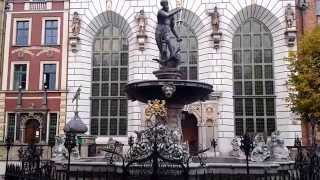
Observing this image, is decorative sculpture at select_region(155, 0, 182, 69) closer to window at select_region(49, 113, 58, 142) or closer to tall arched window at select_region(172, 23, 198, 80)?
tall arched window at select_region(172, 23, 198, 80)

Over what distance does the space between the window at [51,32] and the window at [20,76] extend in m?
2.75

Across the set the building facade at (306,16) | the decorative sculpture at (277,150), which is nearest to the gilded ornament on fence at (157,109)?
the decorative sculpture at (277,150)

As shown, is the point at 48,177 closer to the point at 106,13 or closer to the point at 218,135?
the point at 218,135

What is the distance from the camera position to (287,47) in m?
34.6

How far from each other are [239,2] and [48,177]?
26785 millimetres

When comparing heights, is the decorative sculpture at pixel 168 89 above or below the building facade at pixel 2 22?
below

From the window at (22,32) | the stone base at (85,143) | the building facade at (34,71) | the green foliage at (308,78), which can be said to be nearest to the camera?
the green foliage at (308,78)

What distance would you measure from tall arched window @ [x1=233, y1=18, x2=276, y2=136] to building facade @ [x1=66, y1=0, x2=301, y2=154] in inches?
3.1

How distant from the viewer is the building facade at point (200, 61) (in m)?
34.5

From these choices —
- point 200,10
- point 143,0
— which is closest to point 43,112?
point 143,0

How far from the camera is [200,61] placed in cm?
3553

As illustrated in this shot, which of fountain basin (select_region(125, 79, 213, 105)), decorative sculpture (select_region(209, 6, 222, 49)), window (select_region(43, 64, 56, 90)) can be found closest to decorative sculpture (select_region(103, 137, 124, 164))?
fountain basin (select_region(125, 79, 213, 105))

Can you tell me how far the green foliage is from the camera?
28769mm

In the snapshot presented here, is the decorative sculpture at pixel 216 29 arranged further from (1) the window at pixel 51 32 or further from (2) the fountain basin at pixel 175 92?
(2) the fountain basin at pixel 175 92
